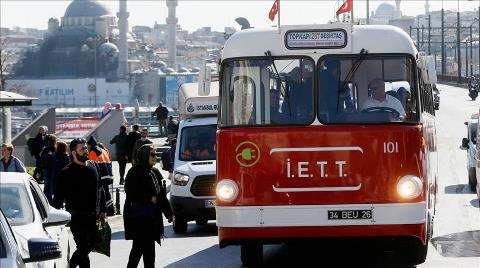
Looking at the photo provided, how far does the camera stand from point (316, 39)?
43.6 ft

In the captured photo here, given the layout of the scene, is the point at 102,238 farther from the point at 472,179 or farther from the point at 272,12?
the point at 472,179

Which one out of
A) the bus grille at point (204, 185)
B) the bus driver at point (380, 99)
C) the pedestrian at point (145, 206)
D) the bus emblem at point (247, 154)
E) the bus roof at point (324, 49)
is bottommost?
the bus grille at point (204, 185)

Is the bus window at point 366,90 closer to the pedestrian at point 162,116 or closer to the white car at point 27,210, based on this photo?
the white car at point 27,210

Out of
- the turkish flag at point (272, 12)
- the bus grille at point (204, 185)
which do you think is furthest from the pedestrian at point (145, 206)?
the bus grille at point (204, 185)

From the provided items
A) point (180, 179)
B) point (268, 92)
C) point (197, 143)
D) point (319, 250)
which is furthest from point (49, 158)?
point (268, 92)

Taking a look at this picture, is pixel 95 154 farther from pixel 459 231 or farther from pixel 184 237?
pixel 459 231

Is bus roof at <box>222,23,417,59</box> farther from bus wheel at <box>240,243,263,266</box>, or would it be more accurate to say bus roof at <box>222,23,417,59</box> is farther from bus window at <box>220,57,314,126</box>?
bus wheel at <box>240,243,263,266</box>

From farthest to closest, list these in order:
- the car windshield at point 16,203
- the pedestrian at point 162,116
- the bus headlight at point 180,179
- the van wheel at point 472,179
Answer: the pedestrian at point 162,116 < the van wheel at point 472,179 < the bus headlight at point 180,179 < the car windshield at point 16,203

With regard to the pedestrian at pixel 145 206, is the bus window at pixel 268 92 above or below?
above

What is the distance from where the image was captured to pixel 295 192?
13086 mm

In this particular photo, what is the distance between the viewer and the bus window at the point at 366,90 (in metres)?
13.1

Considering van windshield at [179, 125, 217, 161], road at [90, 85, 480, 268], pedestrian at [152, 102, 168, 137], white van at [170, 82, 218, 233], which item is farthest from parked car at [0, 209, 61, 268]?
pedestrian at [152, 102, 168, 137]

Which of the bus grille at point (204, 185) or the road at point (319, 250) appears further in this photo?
the bus grille at point (204, 185)

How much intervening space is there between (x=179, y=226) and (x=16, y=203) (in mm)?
10118
